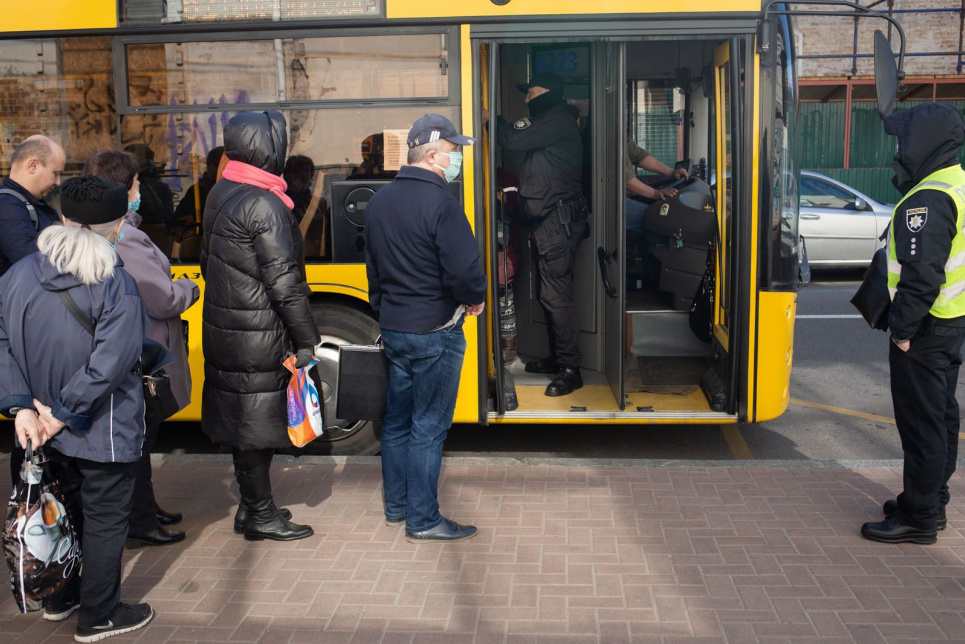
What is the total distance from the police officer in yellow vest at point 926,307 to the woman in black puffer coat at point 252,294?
8.60 feet

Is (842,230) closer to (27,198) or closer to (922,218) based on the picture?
(922,218)

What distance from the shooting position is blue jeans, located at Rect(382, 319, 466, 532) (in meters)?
4.37

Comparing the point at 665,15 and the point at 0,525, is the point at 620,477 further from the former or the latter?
the point at 0,525

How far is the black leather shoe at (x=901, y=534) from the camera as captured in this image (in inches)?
172

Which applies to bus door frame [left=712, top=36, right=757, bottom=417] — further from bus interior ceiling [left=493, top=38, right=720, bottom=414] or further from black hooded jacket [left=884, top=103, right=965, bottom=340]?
black hooded jacket [left=884, top=103, right=965, bottom=340]

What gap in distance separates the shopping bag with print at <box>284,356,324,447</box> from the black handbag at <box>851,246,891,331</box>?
8.27ft

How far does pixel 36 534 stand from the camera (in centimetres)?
341

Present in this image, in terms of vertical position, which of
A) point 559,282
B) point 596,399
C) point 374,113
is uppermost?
point 374,113

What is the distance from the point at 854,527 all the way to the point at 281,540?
2.72m

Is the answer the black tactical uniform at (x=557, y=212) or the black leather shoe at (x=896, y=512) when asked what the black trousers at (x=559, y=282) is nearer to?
the black tactical uniform at (x=557, y=212)

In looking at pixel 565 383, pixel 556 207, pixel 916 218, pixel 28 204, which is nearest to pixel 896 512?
pixel 916 218

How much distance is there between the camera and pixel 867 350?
916 cm

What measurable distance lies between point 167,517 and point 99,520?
1294 mm

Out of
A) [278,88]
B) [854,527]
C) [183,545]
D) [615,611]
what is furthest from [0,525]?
[854,527]
